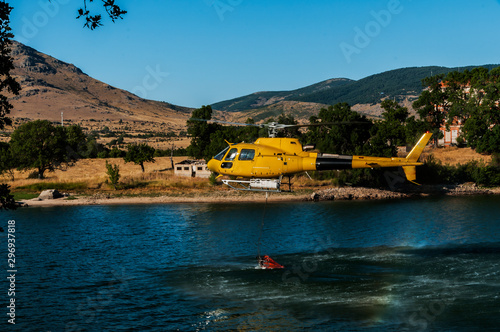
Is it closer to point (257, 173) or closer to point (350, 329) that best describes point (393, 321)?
point (350, 329)

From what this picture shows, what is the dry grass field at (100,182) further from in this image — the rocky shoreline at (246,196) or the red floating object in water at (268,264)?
the red floating object in water at (268,264)

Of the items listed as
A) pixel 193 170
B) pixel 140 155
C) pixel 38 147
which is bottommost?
pixel 193 170

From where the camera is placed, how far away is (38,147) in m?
81.5

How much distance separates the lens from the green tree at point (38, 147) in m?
80.2

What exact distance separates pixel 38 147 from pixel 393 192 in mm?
56428

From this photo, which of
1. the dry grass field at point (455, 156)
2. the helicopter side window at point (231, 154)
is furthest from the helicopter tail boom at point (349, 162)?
the dry grass field at point (455, 156)

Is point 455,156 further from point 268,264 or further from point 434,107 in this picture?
point 268,264

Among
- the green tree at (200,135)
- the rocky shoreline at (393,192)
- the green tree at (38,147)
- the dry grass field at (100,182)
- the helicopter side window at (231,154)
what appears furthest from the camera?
the green tree at (200,135)

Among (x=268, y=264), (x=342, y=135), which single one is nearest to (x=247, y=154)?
(x=268, y=264)

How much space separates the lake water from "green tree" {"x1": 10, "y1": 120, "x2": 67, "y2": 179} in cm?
2306

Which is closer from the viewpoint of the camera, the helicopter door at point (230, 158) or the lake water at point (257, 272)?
the lake water at point (257, 272)

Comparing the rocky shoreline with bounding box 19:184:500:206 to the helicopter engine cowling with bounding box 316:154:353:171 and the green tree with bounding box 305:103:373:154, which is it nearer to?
the green tree with bounding box 305:103:373:154

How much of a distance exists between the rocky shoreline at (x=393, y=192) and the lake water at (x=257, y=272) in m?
13.5

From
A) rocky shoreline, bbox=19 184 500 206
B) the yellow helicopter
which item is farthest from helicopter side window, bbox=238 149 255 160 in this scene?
rocky shoreline, bbox=19 184 500 206
